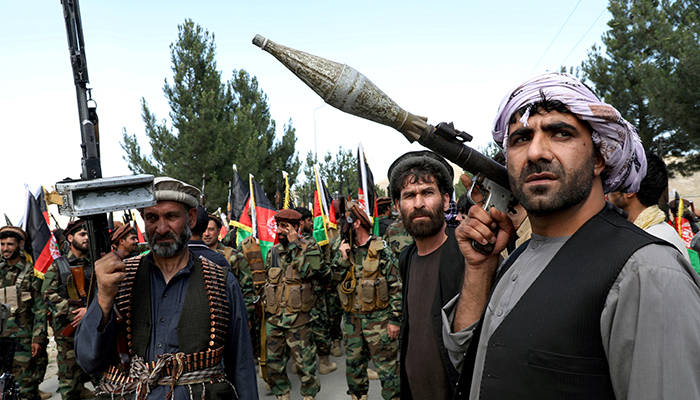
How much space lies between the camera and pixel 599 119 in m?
1.52

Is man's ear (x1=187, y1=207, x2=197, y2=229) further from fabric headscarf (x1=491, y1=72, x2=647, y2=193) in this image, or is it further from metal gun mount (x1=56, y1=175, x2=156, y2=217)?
fabric headscarf (x1=491, y1=72, x2=647, y2=193)

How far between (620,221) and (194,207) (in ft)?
9.29

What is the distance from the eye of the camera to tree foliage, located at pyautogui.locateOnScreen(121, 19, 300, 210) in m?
23.3

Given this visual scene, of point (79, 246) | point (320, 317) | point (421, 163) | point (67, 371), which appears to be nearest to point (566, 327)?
point (421, 163)

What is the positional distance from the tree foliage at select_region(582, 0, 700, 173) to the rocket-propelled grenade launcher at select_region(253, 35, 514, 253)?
16.6 meters

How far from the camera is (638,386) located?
114 cm

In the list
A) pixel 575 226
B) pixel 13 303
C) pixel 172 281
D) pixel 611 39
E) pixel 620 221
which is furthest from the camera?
pixel 611 39

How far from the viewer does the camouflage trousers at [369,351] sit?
5.64 m

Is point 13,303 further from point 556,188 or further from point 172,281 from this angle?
point 556,188

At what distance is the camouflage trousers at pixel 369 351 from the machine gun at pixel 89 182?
13.5 ft

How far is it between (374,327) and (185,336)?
12.0 ft

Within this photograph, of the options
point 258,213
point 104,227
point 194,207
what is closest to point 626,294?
point 104,227

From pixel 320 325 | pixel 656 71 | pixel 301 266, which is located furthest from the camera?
pixel 656 71

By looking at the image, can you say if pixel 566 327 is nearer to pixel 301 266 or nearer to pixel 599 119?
pixel 599 119
